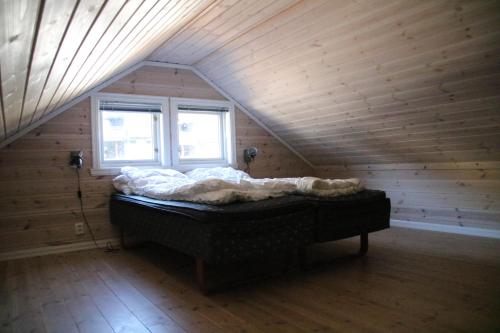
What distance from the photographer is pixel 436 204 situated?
403 cm

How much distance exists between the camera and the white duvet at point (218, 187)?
2.46 metres

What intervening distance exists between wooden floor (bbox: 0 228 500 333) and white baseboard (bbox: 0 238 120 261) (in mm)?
132

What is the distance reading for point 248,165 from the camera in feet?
15.7

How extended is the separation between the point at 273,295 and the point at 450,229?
2.60 meters

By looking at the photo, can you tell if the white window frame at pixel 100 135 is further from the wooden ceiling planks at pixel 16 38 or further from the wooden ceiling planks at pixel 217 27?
the wooden ceiling planks at pixel 16 38

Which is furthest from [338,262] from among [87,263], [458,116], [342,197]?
[87,263]

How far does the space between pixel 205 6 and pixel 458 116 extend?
2.29 m

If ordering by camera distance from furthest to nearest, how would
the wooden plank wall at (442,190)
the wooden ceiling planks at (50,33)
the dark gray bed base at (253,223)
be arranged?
the wooden plank wall at (442,190) < the dark gray bed base at (253,223) < the wooden ceiling planks at (50,33)

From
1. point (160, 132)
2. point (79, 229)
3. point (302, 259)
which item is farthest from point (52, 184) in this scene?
point (302, 259)

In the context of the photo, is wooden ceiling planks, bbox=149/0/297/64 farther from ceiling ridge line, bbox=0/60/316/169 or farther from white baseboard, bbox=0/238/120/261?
white baseboard, bbox=0/238/120/261

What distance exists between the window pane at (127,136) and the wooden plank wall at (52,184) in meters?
0.24

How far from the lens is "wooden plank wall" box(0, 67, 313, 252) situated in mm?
3375

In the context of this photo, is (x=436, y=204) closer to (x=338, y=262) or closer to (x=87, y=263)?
(x=338, y=262)

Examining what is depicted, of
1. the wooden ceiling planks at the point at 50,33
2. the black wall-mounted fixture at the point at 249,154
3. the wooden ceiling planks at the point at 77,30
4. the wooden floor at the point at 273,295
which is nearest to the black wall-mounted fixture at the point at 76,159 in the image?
the wooden floor at the point at 273,295
